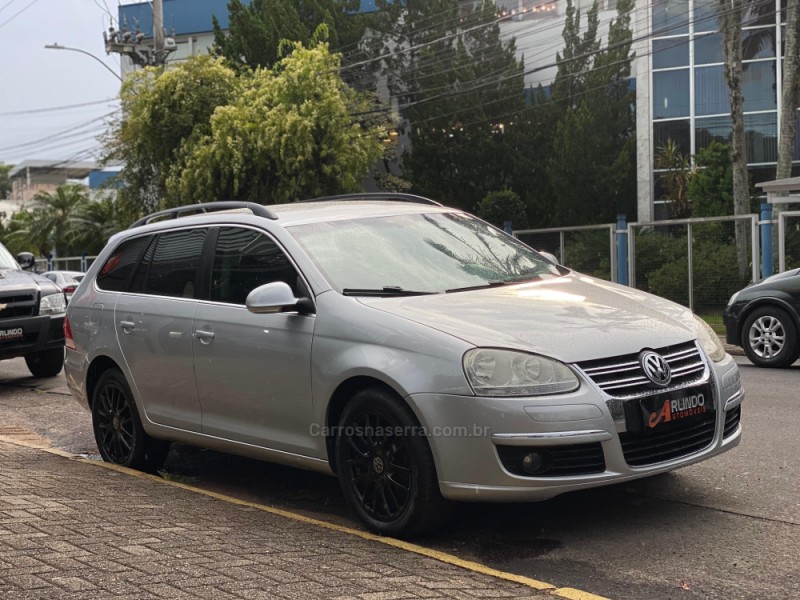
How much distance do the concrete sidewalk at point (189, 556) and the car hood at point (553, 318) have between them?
3.45 feet

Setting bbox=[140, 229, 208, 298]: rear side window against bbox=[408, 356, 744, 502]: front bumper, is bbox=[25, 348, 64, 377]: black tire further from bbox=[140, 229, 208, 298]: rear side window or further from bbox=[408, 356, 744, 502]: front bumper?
bbox=[408, 356, 744, 502]: front bumper

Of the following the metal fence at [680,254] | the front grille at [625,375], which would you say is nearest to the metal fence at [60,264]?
the metal fence at [680,254]

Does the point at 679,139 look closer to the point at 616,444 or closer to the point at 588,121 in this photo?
the point at 588,121

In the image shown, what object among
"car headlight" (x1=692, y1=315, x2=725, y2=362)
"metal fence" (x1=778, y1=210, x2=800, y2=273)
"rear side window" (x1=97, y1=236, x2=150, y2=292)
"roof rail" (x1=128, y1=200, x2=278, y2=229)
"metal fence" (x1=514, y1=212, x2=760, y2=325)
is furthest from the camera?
"metal fence" (x1=514, y1=212, x2=760, y2=325)

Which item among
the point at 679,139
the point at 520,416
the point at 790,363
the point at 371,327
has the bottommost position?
the point at 790,363

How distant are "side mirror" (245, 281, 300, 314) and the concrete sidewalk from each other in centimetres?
Answer: 104

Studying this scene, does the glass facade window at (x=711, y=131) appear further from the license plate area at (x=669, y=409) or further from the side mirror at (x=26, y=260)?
the license plate area at (x=669, y=409)

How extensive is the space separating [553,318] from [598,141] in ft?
113

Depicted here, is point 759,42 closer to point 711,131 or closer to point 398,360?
point 711,131

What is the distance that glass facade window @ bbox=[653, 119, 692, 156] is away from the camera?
37.1m

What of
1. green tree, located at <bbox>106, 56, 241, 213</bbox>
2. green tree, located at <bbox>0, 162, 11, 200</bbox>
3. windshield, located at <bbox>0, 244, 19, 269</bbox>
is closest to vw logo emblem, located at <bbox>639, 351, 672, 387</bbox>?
windshield, located at <bbox>0, 244, 19, 269</bbox>

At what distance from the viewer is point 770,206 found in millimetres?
18734

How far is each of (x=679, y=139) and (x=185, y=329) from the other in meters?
33.1

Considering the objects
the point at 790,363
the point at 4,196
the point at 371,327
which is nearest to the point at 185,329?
the point at 371,327
